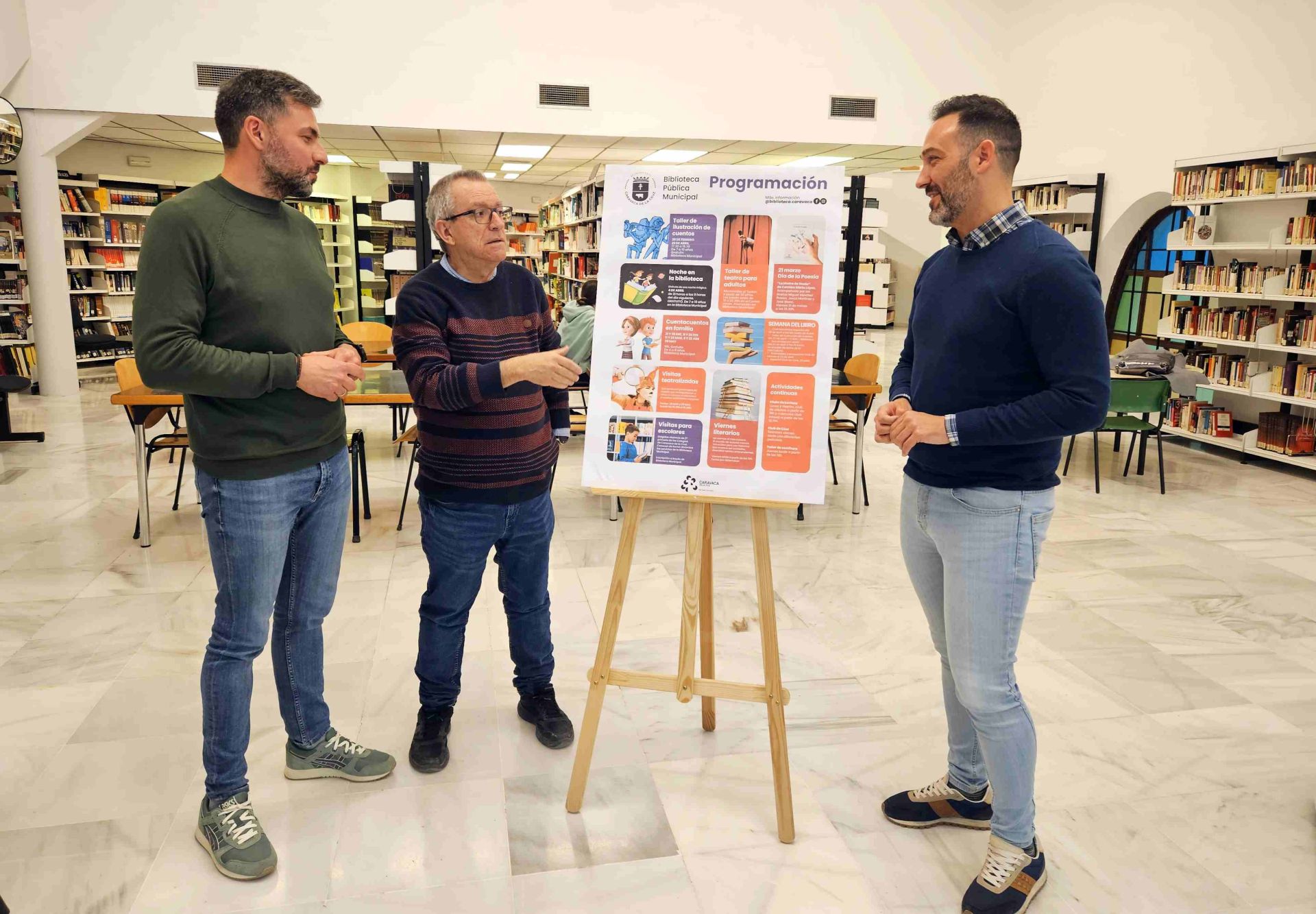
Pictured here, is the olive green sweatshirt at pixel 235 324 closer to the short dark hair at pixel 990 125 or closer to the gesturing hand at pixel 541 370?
the gesturing hand at pixel 541 370

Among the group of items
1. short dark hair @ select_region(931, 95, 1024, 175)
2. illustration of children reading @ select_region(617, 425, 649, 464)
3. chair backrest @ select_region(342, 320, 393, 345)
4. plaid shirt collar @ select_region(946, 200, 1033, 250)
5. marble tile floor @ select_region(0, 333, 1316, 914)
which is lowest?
marble tile floor @ select_region(0, 333, 1316, 914)

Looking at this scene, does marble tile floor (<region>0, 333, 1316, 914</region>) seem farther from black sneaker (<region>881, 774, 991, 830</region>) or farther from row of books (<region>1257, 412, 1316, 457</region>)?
row of books (<region>1257, 412, 1316, 457</region>)

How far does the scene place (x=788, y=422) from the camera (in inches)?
86.6

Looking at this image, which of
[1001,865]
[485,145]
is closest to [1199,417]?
[1001,865]

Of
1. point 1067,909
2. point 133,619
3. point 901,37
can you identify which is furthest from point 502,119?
point 1067,909

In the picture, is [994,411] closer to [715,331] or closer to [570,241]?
[715,331]

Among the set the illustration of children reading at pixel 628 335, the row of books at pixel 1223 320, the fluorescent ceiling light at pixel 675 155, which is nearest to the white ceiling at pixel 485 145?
the fluorescent ceiling light at pixel 675 155

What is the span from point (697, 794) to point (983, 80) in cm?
954

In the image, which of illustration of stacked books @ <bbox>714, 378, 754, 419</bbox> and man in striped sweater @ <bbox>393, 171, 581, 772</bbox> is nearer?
illustration of stacked books @ <bbox>714, 378, 754, 419</bbox>

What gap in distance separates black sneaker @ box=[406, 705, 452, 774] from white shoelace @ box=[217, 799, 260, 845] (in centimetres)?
A: 49

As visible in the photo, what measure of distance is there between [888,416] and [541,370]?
0.86 meters

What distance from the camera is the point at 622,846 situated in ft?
7.52

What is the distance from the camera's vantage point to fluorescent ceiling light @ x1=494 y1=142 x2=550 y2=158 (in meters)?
10.5

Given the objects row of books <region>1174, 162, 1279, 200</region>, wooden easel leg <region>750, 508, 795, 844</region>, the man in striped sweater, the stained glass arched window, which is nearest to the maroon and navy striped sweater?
the man in striped sweater
